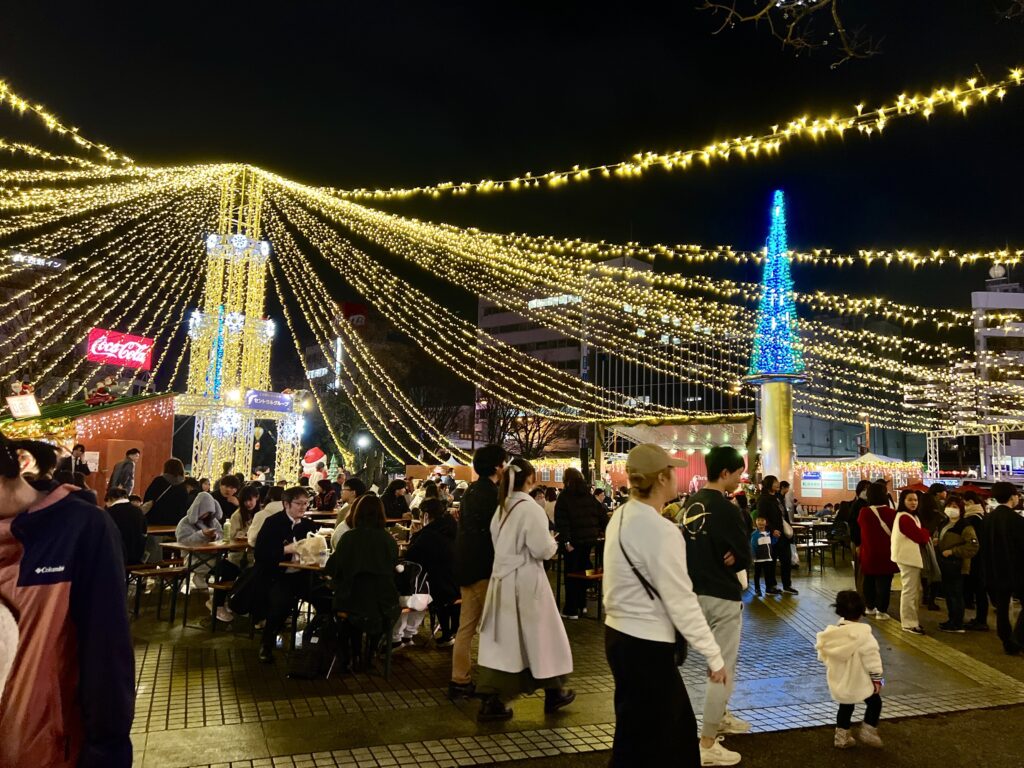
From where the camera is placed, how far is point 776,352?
20.0 meters

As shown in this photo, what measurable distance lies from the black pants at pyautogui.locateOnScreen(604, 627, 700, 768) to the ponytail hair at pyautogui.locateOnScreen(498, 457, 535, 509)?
1.99 meters

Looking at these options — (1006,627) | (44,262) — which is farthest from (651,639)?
(44,262)

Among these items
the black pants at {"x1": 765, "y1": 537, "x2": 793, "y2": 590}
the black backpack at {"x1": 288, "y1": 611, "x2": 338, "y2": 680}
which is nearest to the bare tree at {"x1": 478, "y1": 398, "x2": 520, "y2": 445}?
the black pants at {"x1": 765, "y1": 537, "x2": 793, "y2": 590}

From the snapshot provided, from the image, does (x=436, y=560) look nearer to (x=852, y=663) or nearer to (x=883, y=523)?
(x=852, y=663)

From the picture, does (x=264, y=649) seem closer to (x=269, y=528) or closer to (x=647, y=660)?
(x=269, y=528)

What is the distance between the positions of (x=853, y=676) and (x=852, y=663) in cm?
8

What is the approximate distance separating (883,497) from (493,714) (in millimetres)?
5876

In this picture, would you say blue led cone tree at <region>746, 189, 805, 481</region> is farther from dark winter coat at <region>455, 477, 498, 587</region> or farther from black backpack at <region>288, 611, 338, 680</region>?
black backpack at <region>288, 611, 338, 680</region>

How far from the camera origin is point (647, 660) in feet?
10.3

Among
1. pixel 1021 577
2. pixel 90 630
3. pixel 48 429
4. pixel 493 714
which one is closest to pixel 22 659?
pixel 90 630

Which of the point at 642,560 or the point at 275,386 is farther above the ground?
the point at 275,386

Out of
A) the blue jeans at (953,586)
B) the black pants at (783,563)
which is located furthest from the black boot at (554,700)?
the black pants at (783,563)

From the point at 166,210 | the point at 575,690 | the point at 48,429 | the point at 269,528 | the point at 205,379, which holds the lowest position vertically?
the point at 575,690

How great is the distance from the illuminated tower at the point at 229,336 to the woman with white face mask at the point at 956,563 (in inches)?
581
